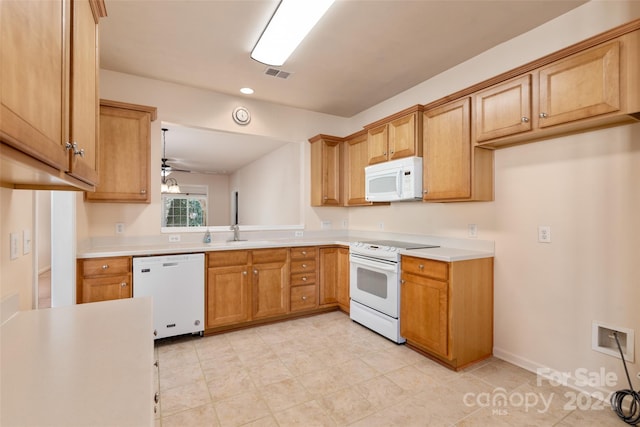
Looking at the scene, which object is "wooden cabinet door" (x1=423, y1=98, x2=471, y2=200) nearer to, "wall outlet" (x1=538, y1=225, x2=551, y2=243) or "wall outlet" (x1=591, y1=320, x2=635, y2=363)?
"wall outlet" (x1=538, y1=225, x2=551, y2=243)

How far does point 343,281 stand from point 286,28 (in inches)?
106

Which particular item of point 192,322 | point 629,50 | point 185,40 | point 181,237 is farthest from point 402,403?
point 185,40

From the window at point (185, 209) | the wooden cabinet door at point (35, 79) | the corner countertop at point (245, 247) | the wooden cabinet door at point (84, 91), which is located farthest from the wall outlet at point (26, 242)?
the window at point (185, 209)

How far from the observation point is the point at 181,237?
3.45 m

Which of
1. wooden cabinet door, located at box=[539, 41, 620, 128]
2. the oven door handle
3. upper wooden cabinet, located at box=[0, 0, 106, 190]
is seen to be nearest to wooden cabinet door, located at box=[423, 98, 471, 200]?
wooden cabinet door, located at box=[539, 41, 620, 128]

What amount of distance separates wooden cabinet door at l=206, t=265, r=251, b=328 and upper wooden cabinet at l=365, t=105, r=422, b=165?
1.93 m

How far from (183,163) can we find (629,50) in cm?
797

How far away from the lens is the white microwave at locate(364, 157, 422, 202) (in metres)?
3.00

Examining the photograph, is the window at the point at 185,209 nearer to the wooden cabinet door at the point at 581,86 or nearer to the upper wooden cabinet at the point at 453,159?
the upper wooden cabinet at the point at 453,159

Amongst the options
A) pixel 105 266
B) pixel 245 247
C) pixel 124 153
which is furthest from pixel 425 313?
pixel 124 153

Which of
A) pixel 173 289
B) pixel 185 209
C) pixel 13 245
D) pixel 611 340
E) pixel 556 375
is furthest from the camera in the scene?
pixel 185 209

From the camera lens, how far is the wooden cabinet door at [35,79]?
1.97 feet

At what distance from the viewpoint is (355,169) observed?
3992 mm

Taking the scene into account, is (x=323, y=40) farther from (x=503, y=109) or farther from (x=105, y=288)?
(x=105, y=288)
